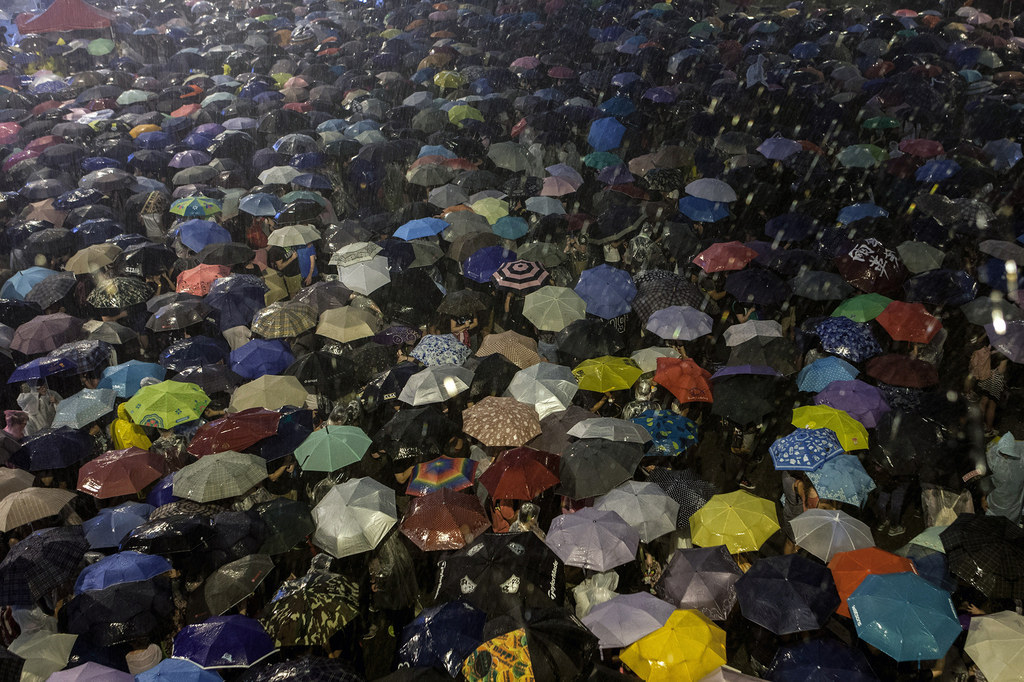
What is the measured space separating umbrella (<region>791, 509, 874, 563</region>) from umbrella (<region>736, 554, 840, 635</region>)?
603mm

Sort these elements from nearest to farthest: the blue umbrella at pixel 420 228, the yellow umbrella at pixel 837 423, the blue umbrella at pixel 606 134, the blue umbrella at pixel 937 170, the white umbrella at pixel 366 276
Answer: the yellow umbrella at pixel 837 423 → the white umbrella at pixel 366 276 → the blue umbrella at pixel 420 228 → the blue umbrella at pixel 937 170 → the blue umbrella at pixel 606 134

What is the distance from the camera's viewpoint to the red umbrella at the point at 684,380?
832cm

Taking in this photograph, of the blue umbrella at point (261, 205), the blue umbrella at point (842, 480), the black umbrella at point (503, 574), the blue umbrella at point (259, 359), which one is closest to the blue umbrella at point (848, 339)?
the blue umbrella at point (842, 480)

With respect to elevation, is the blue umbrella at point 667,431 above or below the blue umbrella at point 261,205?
below

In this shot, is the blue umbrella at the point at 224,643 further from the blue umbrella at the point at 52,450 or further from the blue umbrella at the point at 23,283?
the blue umbrella at the point at 23,283

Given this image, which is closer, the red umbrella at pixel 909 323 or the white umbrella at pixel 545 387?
the white umbrella at pixel 545 387

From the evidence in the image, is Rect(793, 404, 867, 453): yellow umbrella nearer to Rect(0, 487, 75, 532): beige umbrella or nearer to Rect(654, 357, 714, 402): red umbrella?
Rect(654, 357, 714, 402): red umbrella

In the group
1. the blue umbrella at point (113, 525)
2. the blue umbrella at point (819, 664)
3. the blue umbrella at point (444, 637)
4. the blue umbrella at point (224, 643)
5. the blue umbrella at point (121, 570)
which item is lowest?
the blue umbrella at point (113, 525)

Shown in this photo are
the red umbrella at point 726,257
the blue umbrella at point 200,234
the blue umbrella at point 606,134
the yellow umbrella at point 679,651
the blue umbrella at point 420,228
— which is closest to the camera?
the yellow umbrella at point 679,651

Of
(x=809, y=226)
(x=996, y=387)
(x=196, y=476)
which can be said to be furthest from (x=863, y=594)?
(x=809, y=226)

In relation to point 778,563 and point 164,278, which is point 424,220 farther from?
point 778,563

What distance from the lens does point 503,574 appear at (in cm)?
587

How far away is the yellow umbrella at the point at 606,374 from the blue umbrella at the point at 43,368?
6.21 m

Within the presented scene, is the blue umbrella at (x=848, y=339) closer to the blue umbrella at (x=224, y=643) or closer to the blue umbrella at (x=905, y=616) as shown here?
the blue umbrella at (x=905, y=616)
